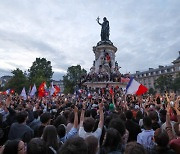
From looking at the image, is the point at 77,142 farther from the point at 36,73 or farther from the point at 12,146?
the point at 36,73

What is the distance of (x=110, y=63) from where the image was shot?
50625 mm

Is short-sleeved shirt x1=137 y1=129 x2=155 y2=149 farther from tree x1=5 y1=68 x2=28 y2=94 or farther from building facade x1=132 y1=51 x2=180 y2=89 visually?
building facade x1=132 y1=51 x2=180 y2=89

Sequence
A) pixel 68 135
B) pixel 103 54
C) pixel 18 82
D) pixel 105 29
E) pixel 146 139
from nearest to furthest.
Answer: pixel 146 139 → pixel 68 135 → pixel 103 54 → pixel 105 29 → pixel 18 82

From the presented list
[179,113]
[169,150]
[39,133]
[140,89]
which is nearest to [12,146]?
[39,133]

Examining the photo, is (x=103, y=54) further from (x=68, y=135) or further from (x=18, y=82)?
(x=68, y=135)

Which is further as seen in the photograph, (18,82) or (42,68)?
(42,68)

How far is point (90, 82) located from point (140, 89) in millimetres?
32409

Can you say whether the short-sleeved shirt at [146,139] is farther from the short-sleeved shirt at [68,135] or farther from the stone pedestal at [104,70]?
the stone pedestal at [104,70]

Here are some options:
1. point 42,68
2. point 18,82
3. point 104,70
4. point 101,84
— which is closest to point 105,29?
point 104,70

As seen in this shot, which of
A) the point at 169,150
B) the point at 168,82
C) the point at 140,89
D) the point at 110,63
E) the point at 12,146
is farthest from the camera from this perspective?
the point at 168,82

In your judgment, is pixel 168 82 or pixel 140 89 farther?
pixel 168 82

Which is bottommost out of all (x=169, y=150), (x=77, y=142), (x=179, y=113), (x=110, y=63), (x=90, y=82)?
(x=169, y=150)

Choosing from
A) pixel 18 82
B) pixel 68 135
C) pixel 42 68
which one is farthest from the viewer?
pixel 42 68

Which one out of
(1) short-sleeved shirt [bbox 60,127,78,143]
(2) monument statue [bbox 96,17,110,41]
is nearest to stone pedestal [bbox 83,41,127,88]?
(2) monument statue [bbox 96,17,110,41]
